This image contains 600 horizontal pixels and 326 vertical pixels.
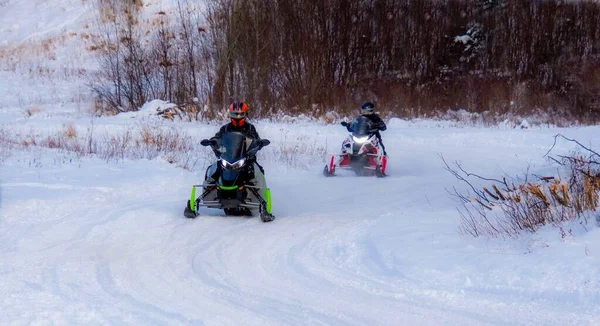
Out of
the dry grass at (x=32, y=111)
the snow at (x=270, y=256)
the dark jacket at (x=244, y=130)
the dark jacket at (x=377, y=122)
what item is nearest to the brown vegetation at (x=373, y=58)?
the dry grass at (x=32, y=111)

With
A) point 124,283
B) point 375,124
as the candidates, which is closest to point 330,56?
point 375,124

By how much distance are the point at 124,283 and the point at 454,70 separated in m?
29.6

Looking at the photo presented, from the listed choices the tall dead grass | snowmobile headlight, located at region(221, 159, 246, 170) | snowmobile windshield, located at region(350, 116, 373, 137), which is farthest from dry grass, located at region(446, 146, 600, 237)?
snowmobile windshield, located at region(350, 116, 373, 137)

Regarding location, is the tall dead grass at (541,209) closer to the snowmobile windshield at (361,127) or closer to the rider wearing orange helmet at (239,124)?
the rider wearing orange helmet at (239,124)

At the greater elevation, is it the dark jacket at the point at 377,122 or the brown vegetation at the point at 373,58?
the brown vegetation at the point at 373,58

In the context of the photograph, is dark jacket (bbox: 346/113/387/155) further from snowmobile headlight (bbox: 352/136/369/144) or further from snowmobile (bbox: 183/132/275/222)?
snowmobile (bbox: 183/132/275/222)

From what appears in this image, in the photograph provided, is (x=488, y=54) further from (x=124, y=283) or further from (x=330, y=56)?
(x=124, y=283)

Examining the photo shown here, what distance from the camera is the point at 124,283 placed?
19.6 ft

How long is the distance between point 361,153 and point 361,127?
67cm

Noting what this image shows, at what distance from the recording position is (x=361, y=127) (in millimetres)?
14391

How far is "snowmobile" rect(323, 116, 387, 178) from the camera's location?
1403 centimetres

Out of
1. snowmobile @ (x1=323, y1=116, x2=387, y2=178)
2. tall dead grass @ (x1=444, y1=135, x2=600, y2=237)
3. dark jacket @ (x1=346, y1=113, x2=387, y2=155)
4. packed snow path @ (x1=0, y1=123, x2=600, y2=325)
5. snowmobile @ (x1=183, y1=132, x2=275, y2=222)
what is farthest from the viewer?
dark jacket @ (x1=346, y1=113, x2=387, y2=155)

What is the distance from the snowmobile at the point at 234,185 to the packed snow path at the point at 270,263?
22cm

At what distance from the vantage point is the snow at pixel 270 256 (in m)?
5.19
